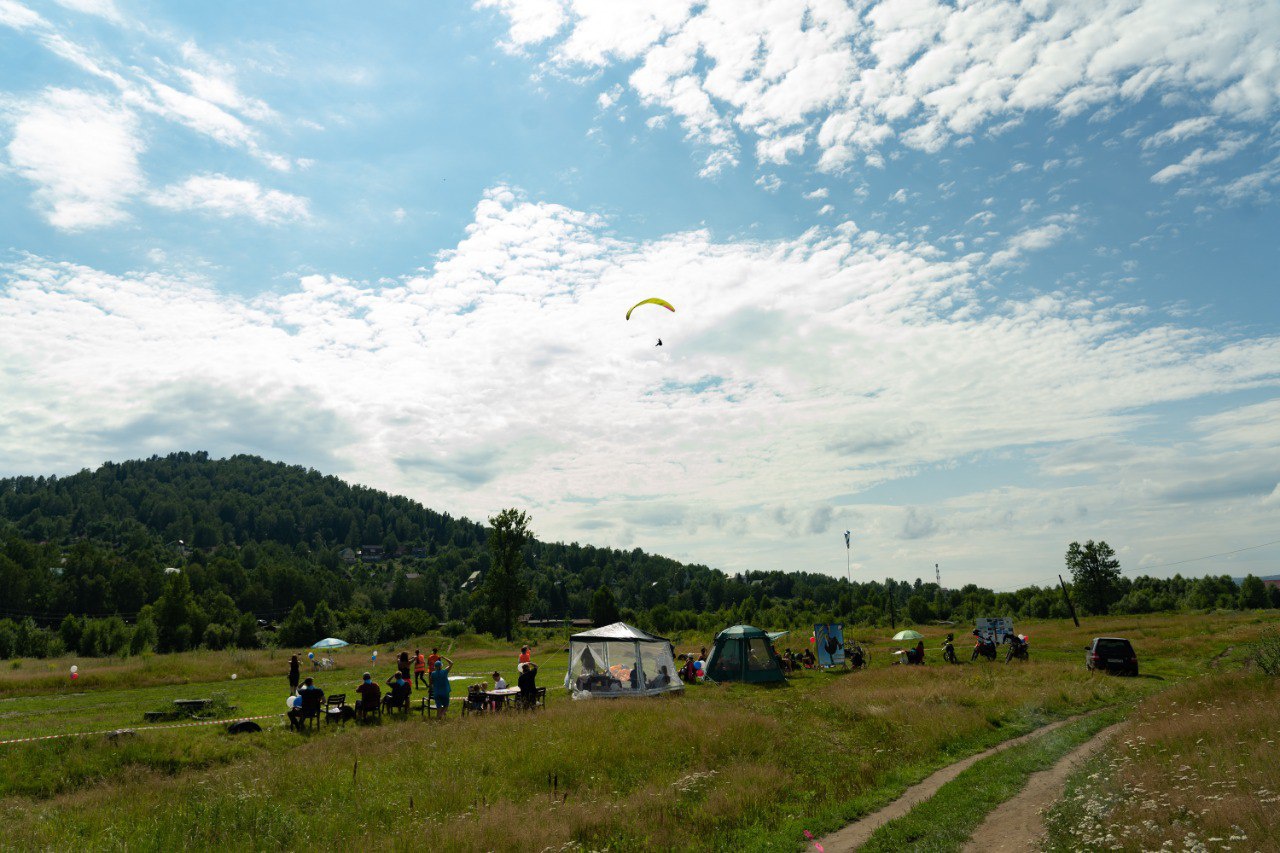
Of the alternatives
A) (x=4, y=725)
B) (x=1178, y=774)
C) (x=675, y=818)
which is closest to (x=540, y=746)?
(x=675, y=818)

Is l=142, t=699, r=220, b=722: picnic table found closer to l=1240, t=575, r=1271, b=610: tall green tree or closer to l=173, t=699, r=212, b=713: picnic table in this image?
l=173, t=699, r=212, b=713: picnic table

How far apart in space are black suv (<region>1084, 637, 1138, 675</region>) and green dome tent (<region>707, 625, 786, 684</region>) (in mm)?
13687

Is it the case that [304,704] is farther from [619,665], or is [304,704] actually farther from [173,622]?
[173,622]

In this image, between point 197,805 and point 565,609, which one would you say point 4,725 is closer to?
point 197,805

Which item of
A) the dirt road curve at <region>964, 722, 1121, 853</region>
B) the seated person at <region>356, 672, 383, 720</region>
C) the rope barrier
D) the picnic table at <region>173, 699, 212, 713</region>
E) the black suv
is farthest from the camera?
the black suv

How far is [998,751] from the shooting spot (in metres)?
17.2

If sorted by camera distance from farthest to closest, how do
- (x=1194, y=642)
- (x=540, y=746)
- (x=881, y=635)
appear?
(x=881, y=635)
(x=1194, y=642)
(x=540, y=746)

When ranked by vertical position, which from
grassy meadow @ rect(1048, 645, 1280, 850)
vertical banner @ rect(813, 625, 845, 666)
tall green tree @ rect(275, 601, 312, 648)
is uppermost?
grassy meadow @ rect(1048, 645, 1280, 850)

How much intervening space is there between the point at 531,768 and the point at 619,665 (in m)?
12.8

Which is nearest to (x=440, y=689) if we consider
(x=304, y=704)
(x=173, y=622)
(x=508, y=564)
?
(x=304, y=704)

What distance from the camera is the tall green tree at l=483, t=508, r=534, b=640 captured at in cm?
6988

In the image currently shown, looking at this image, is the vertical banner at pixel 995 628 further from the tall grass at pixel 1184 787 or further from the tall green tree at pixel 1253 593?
the tall green tree at pixel 1253 593

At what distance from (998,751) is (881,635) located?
4583 centimetres

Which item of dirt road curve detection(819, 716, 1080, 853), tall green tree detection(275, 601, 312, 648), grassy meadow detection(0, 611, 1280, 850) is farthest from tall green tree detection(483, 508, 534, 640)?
dirt road curve detection(819, 716, 1080, 853)
